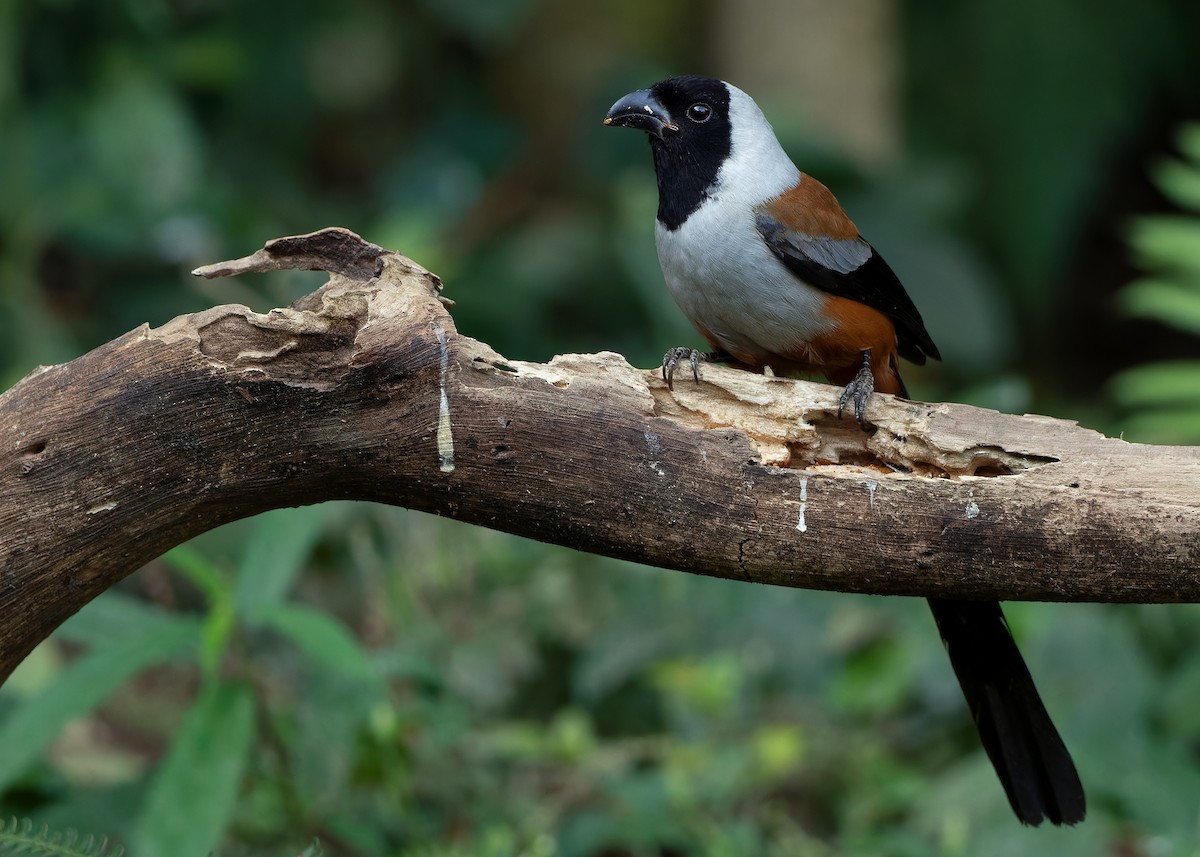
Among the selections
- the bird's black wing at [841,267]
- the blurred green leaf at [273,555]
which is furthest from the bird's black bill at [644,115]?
the blurred green leaf at [273,555]

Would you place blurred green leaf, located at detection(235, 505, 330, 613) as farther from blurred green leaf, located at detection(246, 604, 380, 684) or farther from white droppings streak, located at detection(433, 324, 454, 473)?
white droppings streak, located at detection(433, 324, 454, 473)

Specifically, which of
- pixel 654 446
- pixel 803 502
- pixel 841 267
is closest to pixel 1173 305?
pixel 841 267

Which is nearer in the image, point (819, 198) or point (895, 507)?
point (895, 507)

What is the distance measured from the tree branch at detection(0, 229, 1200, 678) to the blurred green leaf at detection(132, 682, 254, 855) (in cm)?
44

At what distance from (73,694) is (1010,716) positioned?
6.52ft

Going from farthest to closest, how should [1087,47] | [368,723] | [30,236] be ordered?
[1087,47]
[30,236]
[368,723]

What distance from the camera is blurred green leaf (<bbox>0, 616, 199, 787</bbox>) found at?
2.61 metres

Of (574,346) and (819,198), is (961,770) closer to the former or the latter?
(819,198)

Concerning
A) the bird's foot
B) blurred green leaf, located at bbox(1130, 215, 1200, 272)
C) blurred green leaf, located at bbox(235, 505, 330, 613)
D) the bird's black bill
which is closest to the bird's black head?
the bird's black bill

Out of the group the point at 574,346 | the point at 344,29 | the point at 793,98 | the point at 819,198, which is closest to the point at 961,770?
the point at 819,198

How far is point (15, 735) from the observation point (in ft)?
8.61

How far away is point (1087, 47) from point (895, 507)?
5.61 m

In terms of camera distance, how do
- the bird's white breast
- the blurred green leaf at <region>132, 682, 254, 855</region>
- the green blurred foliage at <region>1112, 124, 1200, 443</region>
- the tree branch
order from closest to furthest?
1. the tree branch
2. the blurred green leaf at <region>132, 682, 254, 855</region>
3. the bird's white breast
4. the green blurred foliage at <region>1112, 124, 1200, 443</region>

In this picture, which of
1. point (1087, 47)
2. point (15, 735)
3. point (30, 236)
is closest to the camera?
point (15, 735)
